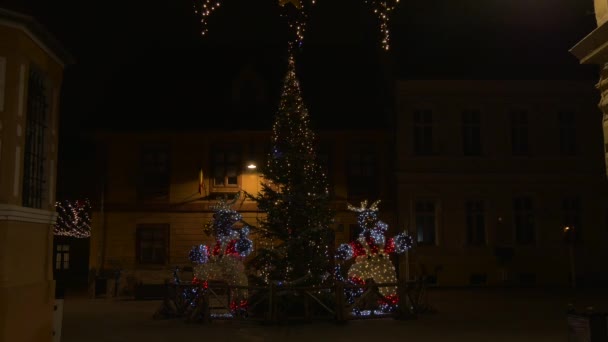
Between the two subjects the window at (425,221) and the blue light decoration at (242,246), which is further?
the window at (425,221)

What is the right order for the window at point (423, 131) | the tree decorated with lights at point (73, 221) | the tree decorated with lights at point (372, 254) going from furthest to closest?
1. the tree decorated with lights at point (73, 221)
2. the window at point (423, 131)
3. the tree decorated with lights at point (372, 254)

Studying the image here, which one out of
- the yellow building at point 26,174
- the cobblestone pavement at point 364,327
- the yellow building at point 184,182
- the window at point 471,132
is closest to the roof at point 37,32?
the yellow building at point 26,174

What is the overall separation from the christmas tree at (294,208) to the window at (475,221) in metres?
12.1

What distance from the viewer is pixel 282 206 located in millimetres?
17109

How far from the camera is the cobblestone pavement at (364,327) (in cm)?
1322

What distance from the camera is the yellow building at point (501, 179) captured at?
1075 inches

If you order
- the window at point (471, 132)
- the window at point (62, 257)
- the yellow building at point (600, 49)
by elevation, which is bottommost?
the window at point (62, 257)

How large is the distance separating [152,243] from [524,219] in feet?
52.9

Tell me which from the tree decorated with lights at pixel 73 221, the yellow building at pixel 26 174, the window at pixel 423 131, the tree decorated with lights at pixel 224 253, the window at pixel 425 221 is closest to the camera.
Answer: the yellow building at pixel 26 174

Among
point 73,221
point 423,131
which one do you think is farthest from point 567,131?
point 73,221

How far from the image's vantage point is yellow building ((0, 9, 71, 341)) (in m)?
9.36

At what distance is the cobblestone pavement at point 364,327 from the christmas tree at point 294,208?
2.03 meters

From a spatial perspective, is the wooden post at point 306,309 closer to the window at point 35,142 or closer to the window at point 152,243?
the window at point 35,142

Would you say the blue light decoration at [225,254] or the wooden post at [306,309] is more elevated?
the blue light decoration at [225,254]
